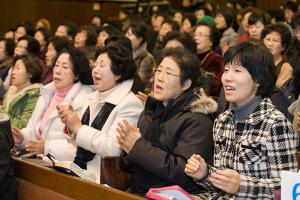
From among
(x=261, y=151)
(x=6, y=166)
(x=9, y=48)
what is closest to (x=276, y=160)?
(x=261, y=151)

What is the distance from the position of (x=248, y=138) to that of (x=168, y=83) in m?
0.86

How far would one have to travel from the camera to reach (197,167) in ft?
9.64

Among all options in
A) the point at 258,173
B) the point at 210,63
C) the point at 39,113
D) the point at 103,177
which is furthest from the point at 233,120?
the point at 210,63

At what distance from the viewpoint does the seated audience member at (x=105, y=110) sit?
401cm

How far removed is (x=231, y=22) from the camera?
883 cm

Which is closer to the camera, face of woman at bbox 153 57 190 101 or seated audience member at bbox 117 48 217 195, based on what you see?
seated audience member at bbox 117 48 217 195

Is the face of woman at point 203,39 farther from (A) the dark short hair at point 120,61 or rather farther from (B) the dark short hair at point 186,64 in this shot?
(B) the dark short hair at point 186,64

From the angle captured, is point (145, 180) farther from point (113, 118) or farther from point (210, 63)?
point (210, 63)

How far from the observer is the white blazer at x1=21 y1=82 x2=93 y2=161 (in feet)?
14.6

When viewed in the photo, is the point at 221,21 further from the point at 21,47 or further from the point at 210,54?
the point at 21,47

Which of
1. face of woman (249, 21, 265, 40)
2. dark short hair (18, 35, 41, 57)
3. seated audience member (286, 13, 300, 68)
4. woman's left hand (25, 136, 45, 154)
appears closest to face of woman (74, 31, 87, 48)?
dark short hair (18, 35, 41, 57)

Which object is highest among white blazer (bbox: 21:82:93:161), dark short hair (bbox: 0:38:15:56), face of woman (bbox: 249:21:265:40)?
face of woman (bbox: 249:21:265:40)

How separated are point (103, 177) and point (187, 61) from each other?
0.87 meters

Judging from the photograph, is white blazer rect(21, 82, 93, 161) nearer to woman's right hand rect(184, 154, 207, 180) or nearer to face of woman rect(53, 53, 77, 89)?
face of woman rect(53, 53, 77, 89)
